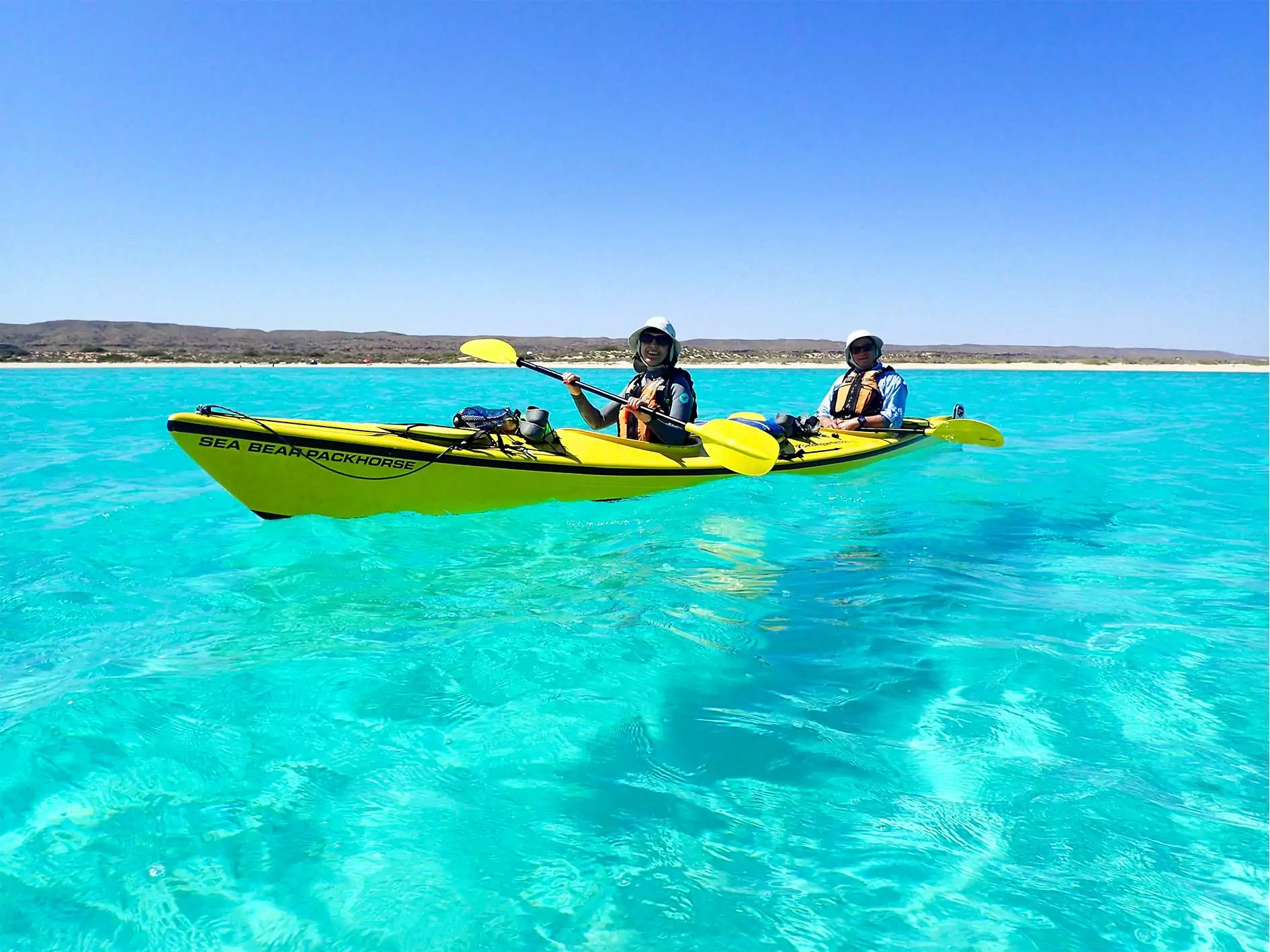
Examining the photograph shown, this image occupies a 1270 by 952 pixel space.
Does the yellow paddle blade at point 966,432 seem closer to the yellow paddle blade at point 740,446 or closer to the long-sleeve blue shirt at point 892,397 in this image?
the long-sleeve blue shirt at point 892,397

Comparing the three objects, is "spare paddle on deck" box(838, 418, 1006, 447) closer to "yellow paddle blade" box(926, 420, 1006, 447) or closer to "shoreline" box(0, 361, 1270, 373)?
"yellow paddle blade" box(926, 420, 1006, 447)

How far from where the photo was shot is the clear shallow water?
98.1 inches

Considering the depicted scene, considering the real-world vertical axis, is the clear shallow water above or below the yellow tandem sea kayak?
below

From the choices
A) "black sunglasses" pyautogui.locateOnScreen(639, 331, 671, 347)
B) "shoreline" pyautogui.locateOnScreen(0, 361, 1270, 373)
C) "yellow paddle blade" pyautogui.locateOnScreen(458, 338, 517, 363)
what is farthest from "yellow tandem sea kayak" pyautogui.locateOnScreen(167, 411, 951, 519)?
"shoreline" pyautogui.locateOnScreen(0, 361, 1270, 373)

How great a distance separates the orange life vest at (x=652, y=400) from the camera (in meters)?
8.53

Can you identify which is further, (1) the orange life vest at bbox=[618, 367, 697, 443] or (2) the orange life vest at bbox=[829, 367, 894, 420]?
(2) the orange life vest at bbox=[829, 367, 894, 420]

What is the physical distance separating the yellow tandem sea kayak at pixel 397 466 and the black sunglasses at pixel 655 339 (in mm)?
1276

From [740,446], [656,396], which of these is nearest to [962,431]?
[740,446]

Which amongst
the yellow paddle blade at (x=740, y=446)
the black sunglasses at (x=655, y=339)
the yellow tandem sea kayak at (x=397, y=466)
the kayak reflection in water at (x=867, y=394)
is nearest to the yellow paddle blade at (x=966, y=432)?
the kayak reflection in water at (x=867, y=394)

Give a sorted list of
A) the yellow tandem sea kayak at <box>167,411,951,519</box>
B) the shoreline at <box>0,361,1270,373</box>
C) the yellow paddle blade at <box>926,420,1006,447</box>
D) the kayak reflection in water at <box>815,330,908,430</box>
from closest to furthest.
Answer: the yellow tandem sea kayak at <box>167,411,951,519</box>, the kayak reflection in water at <box>815,330,908,430</box>, the yellow paddle blade at <box>926,420,1006,447</box>, the shoreline at <box>0,361,1270,373</box>

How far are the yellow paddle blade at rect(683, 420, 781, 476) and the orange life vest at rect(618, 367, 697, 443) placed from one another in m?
0.49

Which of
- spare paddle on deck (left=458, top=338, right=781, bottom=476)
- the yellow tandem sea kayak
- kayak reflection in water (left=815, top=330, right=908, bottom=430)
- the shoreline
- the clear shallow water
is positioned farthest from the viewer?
the shoreline

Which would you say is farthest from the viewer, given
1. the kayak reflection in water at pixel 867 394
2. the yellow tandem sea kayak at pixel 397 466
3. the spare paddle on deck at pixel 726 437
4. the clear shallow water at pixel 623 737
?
the kayak reflection in water at pixel 867 394

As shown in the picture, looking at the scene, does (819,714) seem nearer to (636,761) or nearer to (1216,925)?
(636,761)
